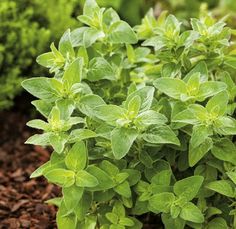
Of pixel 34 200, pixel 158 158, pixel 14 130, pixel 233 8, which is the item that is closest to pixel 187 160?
pixel 158 158

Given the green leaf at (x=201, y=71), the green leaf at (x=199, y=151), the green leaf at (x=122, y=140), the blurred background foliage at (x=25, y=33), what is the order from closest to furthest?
the green leaf at (x=122, y=140) → the green leaf at (x=199, y=151) → the green leaf at (x=201, y=71) → the blurred background foliage at (x=25, y=33)

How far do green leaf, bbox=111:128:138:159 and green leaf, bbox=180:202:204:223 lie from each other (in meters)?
0.25

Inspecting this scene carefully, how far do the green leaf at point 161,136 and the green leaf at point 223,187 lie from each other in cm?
19

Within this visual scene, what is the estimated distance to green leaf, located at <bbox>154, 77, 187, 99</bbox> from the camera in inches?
67.9

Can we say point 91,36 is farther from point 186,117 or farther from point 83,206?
point 83,206

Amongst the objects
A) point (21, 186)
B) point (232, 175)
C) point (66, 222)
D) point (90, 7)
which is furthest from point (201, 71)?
point (21, 186)

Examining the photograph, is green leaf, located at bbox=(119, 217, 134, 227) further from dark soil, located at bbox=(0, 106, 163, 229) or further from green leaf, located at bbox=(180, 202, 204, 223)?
dark soil, located at bbox=(0, 106, 163, 229)

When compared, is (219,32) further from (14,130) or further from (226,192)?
(14,130)

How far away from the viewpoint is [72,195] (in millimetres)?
1627

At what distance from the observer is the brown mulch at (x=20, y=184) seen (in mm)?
2090

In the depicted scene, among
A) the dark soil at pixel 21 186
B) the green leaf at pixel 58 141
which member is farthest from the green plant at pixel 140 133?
the dark soil at pixel 21 186

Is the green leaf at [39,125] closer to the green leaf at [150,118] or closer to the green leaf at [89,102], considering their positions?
the green leaf at [89,102]

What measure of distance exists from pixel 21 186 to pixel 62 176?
0.70 meters

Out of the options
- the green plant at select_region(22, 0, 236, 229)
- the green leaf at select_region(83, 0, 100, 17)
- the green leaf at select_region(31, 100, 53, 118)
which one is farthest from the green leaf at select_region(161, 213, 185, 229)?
the green leaf at select_region(83, 0, 100, 17)
